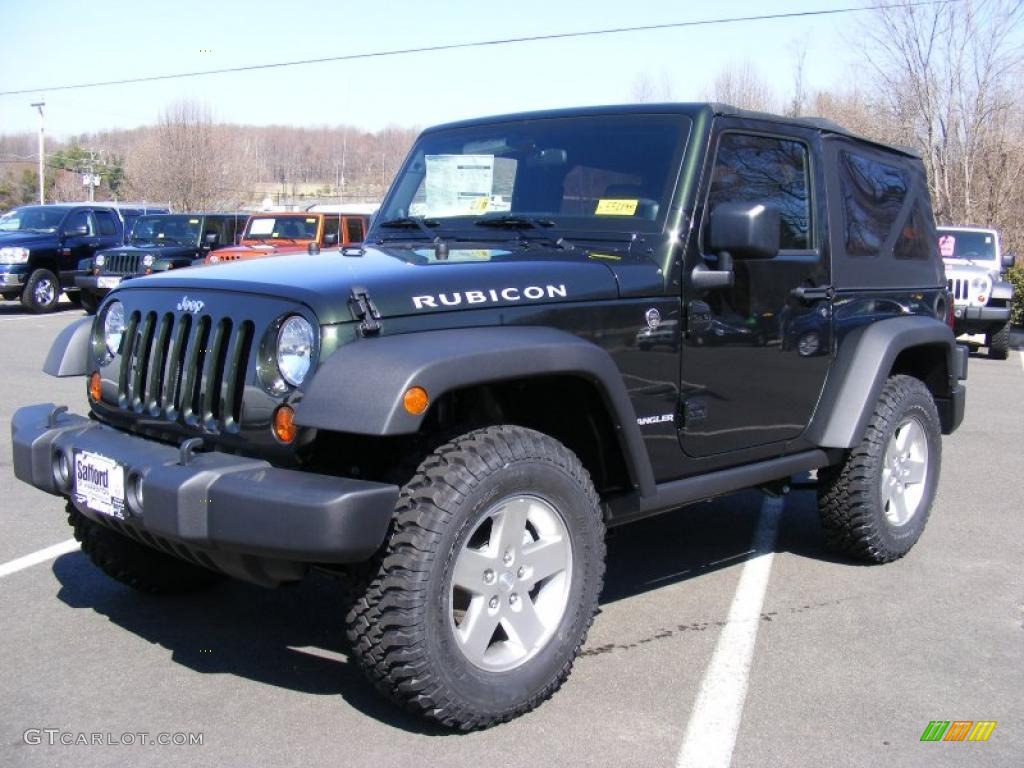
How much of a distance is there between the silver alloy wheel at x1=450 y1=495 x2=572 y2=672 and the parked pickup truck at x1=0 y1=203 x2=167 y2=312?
56.0 feet

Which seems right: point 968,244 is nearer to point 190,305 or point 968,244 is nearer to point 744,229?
point 744,229

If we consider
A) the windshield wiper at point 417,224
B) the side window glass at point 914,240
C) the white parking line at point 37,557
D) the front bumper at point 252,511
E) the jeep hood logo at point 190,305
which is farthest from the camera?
the side window glass at point 914,240

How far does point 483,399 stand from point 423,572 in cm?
73

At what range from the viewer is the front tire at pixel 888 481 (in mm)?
5004

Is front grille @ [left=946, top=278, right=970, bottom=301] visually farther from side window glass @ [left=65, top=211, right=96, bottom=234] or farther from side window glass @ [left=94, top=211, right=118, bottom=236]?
side window glass @ [left=65, top=211, right=96, bottom=234]

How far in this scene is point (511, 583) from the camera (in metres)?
3.46

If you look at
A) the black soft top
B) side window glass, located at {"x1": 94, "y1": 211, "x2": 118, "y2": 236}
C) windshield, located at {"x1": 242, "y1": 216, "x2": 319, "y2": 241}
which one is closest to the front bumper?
the black soft top

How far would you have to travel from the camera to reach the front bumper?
296cm

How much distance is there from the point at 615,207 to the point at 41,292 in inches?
658

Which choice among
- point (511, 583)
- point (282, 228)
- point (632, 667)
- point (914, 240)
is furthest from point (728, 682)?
point (282, 228)

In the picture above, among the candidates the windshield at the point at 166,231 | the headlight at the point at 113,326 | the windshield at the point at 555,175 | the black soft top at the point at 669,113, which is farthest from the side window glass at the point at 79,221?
the headlight at the point at 113,326

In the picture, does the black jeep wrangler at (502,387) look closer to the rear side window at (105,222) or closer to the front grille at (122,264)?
the front grille at (122,264)

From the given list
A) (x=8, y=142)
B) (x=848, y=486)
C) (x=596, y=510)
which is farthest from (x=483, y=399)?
(x=8, y=142)

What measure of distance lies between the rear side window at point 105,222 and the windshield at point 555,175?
1658cm
